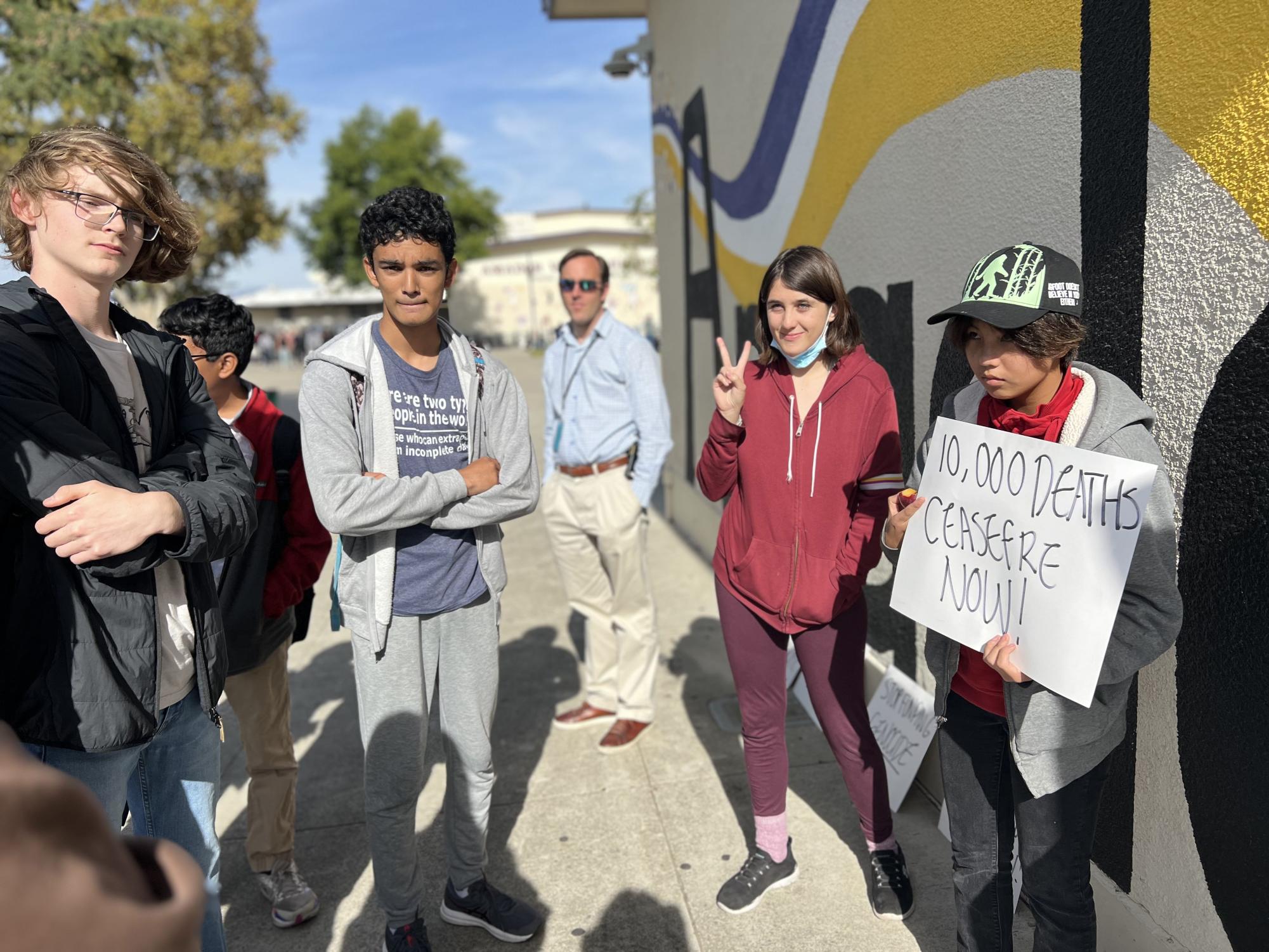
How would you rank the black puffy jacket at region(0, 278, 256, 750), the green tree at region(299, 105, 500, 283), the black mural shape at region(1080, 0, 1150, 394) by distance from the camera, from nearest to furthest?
the black puffy jacket at region(0, 278, 256, 750)
the black mural shape at region(1080, 0, 1150, 394)
the green tree at region(299, 105, 500, 283)

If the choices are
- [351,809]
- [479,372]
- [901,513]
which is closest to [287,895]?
[351,809]

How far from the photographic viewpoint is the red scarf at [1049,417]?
1817 mm

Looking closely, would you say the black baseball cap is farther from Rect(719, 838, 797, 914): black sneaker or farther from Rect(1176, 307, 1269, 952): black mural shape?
Rect(719, 838, 797, 914): black sneaker

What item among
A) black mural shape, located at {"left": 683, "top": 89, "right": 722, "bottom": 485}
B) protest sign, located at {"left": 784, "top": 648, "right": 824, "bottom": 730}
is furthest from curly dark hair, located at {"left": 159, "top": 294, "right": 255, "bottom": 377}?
black mural shape, located at {"left": 683, "top": 89, "right": 722, "bottom": 485}

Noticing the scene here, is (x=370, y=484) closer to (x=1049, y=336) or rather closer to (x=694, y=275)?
(x=1049, y=336)

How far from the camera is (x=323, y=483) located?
89.4 inches

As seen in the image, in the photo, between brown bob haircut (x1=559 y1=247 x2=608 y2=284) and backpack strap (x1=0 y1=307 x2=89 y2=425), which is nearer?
backpack strap (x1=0 y1=307 x2=89 y2=425)

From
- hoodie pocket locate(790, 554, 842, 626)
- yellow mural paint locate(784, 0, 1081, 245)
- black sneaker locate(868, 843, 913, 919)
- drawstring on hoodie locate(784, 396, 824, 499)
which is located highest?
yellow mural paint locate(784, 0, 1081, 245)

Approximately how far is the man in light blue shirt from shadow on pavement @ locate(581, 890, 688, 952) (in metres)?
1.07

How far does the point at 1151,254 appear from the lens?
2104 millimetres

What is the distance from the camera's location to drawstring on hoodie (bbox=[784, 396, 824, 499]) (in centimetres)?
252

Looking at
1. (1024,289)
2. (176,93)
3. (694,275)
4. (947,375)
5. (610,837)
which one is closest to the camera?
(1024,289)

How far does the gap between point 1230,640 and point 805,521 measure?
1.06 metres

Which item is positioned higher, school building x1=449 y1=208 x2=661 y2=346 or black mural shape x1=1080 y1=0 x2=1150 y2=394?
school building x1=449 y1=208 x2=661 y2=346
